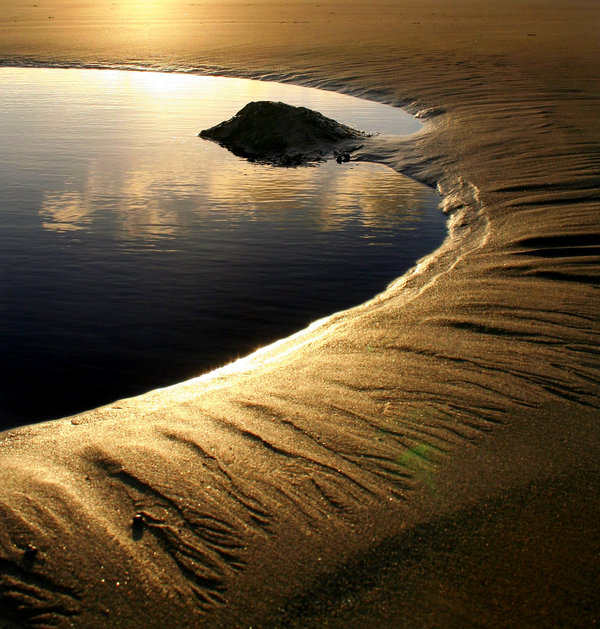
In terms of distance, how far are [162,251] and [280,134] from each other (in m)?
4.26

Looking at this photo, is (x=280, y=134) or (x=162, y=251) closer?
(x=162, y=251)

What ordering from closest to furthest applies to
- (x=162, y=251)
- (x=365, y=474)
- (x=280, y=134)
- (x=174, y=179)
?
(x=365, y=474)
(x=162, y=251)
(x=174, y=179)
(x=280, y=134)

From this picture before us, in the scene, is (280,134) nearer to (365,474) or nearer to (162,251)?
(162,251)

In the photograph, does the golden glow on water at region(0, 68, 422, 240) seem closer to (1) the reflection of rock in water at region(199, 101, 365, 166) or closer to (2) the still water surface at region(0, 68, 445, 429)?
(2) the still water surface at region(0, 68, 445, 429)

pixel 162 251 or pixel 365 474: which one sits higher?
pixel 162 251

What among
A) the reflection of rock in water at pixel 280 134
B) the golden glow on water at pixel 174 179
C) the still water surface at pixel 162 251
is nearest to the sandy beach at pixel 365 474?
the still water surface at pixel 162 251

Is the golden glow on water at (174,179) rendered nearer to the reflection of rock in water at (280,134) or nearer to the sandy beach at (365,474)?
the reflection of rock in water at (280,134)

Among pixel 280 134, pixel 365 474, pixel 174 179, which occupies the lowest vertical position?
pixel 365 474

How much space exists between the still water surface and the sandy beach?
1.13 feet

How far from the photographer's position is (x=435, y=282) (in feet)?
15.7

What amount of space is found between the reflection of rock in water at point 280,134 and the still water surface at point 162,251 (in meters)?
0.37

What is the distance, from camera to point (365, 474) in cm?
268

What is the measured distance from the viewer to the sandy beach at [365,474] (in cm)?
212

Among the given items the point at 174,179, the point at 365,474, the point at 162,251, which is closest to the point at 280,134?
the point at 174,179
